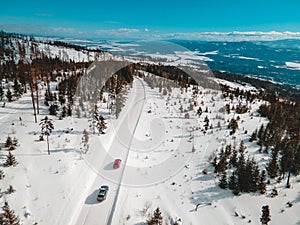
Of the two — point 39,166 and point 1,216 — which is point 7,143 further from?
point 1,216

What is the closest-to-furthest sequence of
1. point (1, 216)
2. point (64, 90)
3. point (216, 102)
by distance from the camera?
point (1, 216) → point (64, 90) → point (216, 102)

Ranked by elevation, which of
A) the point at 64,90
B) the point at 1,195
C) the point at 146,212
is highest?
the point at 64,90

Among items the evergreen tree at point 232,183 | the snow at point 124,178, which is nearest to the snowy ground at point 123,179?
the snow at point 124,178

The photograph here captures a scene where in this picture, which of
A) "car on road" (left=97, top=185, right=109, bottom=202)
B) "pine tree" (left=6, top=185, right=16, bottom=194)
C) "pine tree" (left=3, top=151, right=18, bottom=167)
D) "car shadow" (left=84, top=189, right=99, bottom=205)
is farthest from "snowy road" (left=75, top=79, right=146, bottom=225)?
"pine tree" (left=3, top=151, right=18, bottom=167)

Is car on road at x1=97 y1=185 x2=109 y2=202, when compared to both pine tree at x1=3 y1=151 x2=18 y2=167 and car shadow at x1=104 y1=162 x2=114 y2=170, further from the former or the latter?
pine tree at x1=3 y1=151 x2=18 y2=167

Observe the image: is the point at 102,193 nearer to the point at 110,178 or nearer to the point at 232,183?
the point at 110,178

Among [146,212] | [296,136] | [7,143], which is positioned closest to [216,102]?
[296,136]
